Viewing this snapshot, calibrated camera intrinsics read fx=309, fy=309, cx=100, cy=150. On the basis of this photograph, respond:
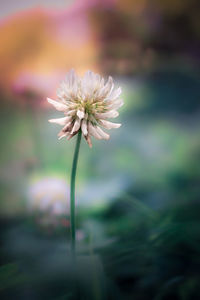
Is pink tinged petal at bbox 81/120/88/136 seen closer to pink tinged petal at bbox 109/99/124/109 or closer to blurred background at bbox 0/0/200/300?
pink tinged petal at bbox 109/99/124/109

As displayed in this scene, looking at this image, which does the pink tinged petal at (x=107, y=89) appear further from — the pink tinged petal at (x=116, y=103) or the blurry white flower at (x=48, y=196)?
the blurry white flower at (x=48, y=196)

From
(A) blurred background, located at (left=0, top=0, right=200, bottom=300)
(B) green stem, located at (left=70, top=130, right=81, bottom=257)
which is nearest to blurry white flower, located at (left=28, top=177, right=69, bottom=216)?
(A) blurred background, located at (left=0, top=0, right=200, bottom=300)

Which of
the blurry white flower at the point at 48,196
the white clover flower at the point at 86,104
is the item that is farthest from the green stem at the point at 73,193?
the blurry white flower at the point at 48,196

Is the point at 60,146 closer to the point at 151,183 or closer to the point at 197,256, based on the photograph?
the point at 151,183

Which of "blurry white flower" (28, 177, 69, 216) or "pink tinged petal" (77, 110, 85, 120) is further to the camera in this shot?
"blurry white flower" (28, 177, 69, 216)

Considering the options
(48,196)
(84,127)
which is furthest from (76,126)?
(48,196)

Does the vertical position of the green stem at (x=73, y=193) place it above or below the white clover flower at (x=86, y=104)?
below

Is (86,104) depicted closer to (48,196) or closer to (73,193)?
(73,193)
